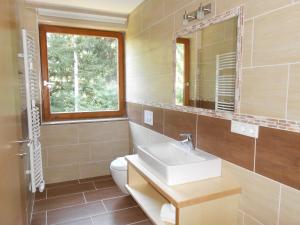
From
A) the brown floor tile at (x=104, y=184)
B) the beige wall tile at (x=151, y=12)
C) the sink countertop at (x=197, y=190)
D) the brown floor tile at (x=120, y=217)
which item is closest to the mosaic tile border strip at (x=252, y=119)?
the sink countertop at (x=197, y=190)

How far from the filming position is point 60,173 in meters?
3.34

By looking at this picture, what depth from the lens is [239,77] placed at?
1523mm

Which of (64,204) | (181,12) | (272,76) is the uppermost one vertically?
(181,12)

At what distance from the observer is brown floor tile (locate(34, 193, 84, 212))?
2.71 m

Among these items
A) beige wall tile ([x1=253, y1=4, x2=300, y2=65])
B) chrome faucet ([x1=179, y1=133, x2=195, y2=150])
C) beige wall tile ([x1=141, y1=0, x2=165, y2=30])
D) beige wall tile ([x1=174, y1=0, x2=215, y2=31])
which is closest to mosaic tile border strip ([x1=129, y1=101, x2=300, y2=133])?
chrome faucet ([x1=179, y1=133, x2=195, y2=150])

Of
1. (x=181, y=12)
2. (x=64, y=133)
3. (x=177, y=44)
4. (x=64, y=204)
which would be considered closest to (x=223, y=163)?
(x=177, y=44)

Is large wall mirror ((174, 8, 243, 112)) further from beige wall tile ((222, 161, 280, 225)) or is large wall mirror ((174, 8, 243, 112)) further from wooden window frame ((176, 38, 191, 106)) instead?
beige wall tile ((222, 161, 280, 225))

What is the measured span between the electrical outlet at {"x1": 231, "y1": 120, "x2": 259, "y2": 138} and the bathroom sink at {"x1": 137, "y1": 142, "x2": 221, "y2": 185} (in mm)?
285

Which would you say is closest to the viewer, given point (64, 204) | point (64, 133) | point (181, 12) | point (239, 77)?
point (239, 77)

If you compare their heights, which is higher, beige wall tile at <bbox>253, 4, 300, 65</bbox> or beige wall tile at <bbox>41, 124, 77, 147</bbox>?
beige wall tile at <bbox>253, 4, 300, 65</bbox>

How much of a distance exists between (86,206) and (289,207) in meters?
2.19

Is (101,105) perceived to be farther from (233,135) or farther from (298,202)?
(298,202)

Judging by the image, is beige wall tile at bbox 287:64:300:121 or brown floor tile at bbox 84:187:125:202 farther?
brown floor tile at bbox 84:187:125:202

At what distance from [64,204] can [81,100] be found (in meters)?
1.49
